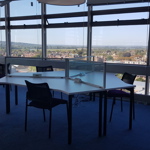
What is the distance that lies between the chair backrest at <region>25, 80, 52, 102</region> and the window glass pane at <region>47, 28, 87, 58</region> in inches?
111

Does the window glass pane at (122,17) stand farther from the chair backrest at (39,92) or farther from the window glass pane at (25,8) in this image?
the chair backrest at (39,92)

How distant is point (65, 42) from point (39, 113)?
8.84ft

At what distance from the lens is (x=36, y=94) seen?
118 inches

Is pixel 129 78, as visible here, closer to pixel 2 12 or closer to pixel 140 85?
pixel 140 85

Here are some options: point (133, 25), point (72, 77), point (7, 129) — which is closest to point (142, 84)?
point (133, 25)

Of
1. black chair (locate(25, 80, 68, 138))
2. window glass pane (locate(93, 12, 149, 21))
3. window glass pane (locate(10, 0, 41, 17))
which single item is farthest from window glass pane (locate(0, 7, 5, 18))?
black chair (locate(25, 80, 68, 138))

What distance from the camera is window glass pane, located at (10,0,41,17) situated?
6108 millimetres

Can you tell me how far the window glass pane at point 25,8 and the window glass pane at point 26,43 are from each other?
1.81 feet

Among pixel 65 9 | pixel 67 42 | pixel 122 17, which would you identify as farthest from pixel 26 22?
pixel 122 17

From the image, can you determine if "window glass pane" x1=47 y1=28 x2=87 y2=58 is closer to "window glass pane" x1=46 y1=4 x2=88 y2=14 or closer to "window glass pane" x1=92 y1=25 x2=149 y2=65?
"window glass pane" x1=92 y1=25 x2=149 y2=65

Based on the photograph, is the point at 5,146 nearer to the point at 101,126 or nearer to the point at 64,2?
the point at 101,126

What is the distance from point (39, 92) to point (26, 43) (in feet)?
13.3

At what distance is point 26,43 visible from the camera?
6625 mm

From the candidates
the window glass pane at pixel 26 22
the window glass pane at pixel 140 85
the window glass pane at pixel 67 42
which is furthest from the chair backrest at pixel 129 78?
the window glass pane at pixel 26 22
